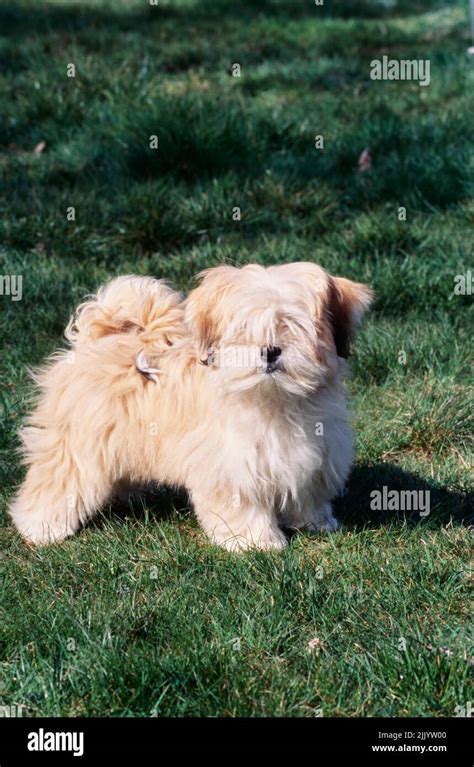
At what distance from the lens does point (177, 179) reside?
7875 mm

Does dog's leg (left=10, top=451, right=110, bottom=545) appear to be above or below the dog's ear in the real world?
below

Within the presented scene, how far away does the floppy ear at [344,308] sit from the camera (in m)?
4.11

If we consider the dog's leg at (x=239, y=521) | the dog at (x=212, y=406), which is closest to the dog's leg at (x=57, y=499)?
the dog at (x=212, y=406)

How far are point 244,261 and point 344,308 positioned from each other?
2757mm

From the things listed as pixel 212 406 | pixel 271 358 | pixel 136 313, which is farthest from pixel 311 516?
pixel 136 313

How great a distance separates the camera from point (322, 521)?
4.53m

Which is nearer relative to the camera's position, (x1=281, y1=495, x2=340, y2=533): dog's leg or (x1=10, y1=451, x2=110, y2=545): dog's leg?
(x1=281, y1=495, x2=340, y2=533): dog's leg

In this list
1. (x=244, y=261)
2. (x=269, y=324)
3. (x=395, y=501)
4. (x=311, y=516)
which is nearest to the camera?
Answer: (x=269, y=324)

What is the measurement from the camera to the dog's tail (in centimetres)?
453

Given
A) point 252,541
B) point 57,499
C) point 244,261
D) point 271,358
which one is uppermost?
point 244,261

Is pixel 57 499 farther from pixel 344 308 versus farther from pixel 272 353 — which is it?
pixel 344 308

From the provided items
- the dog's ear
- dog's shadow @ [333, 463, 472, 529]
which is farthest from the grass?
the dog's ear

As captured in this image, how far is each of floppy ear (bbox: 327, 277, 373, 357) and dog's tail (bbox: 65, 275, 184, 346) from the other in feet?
2.32

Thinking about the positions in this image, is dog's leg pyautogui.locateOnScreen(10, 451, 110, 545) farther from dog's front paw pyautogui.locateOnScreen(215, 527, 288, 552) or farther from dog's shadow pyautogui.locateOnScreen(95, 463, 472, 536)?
dog's front paw pyautogui.locateOnScreen(215, 527, 288, 552)
